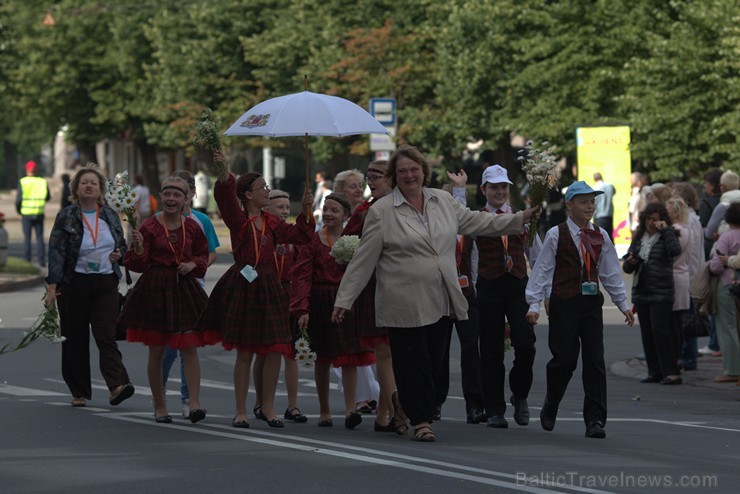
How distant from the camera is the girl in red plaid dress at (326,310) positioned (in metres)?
11.2

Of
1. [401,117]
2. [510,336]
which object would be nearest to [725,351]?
[510,336]

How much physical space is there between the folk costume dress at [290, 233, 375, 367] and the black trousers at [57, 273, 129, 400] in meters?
1.80

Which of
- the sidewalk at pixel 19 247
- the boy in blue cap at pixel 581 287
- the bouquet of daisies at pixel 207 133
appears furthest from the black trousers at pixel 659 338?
the sidewalk at pixel 19 247

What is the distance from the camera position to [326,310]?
11250mm

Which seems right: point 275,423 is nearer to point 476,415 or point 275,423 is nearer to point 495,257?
point 476,415

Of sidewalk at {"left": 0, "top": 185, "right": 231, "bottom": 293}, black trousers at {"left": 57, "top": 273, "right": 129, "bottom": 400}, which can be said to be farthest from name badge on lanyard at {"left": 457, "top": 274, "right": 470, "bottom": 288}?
sidewalk at {"left": 0, "top": 185, "right": 231, "bottom": 293}

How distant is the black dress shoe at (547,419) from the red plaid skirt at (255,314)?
1.80 meters

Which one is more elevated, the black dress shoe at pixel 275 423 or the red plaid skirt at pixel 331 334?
the red plaid skirt at pixel 331 334

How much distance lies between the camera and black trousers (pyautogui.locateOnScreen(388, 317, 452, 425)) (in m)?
10.2

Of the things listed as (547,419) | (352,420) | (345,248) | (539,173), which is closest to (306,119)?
(345,248)

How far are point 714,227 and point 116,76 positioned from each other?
50.1 meters

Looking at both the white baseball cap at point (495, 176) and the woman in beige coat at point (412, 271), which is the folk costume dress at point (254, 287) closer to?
the woman in beige coat at point (412, 271)

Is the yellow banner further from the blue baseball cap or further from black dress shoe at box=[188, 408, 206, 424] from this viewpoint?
black dress shoe at box=[188, 408, 206, 424]

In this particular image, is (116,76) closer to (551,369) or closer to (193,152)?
(193,152)
